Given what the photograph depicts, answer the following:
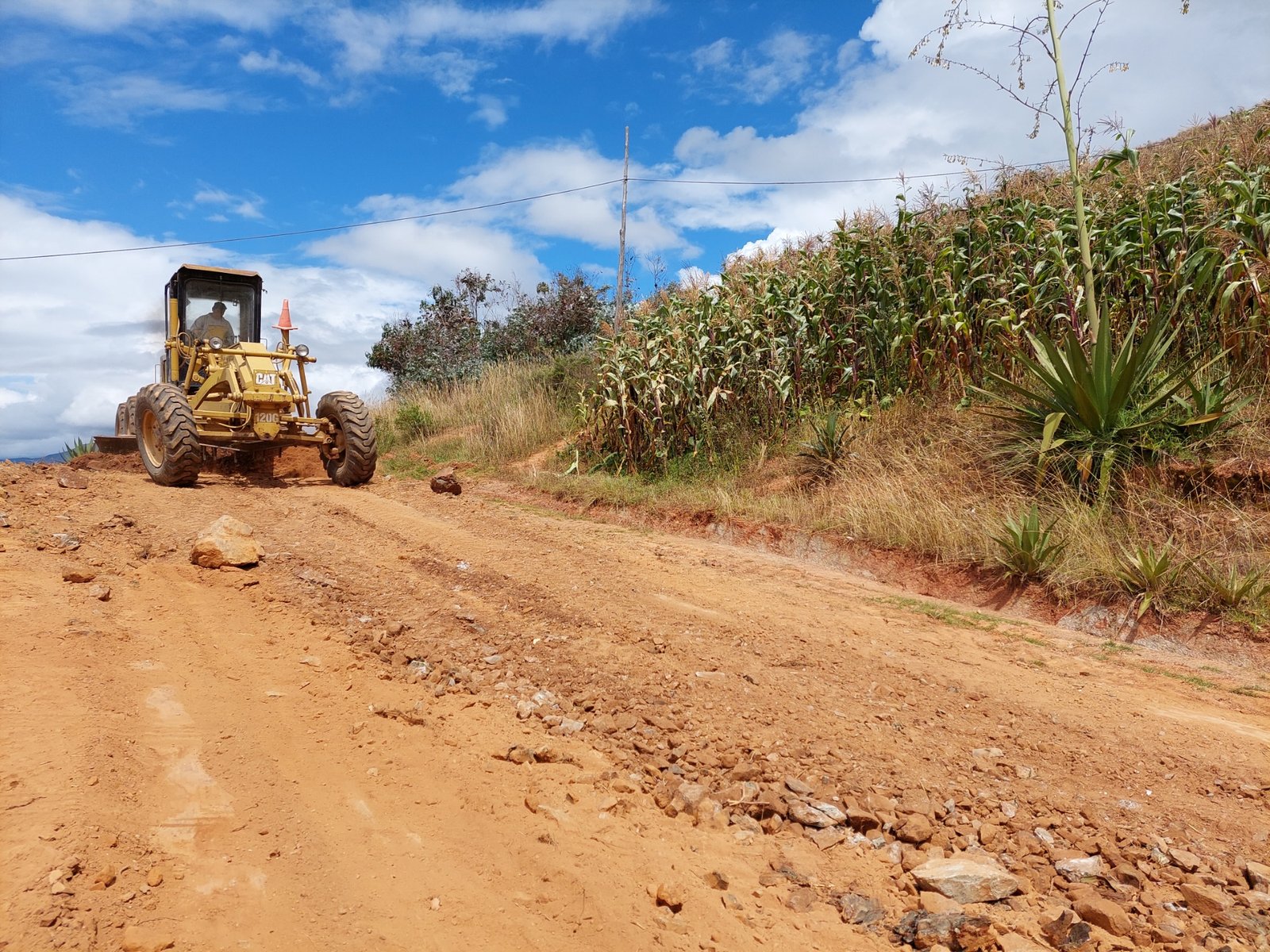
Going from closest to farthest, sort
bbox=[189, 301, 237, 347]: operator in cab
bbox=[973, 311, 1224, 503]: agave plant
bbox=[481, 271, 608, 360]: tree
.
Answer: bbox=[973, 311, 1224, 503]: agave plant, bbox=[189, 301, 237, 347]: operator in cab, bbox=[481, 271, 608, 360]: tree

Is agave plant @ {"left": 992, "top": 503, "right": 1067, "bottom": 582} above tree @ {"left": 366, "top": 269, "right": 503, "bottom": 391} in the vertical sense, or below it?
below

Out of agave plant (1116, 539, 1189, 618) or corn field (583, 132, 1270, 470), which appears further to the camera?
corn field (583, 132, 1270, 470)

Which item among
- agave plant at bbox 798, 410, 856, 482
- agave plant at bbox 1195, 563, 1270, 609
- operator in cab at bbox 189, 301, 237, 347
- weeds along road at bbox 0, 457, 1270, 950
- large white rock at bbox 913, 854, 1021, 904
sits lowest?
large white rock at bbox 913, 854, 1021, 904

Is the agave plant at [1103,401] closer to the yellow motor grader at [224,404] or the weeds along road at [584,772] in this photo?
the weeds along road at [584,772]

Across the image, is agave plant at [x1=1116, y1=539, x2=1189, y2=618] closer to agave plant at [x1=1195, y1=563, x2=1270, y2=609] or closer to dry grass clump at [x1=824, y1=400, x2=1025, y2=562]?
agave plant at [x1=1195, y1=563, x2=1270, y2=609]

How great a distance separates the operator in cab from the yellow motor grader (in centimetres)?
1

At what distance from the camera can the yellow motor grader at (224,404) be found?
31.0 feet

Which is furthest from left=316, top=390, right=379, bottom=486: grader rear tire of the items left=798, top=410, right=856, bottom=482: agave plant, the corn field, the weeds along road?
left=798, top=410, right=856, bottom=482: agave plant

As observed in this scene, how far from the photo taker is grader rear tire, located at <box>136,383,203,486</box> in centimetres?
918

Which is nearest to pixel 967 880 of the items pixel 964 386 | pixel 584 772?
pixel 584 772

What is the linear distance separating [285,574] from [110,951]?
12.8 ft

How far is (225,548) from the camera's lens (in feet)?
18.8

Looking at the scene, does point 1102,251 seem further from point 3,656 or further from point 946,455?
point 3,656

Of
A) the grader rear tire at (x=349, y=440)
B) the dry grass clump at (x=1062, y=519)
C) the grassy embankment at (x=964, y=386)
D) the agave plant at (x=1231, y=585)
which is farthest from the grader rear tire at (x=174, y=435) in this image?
the agave plant at (x=1231, y=585)
